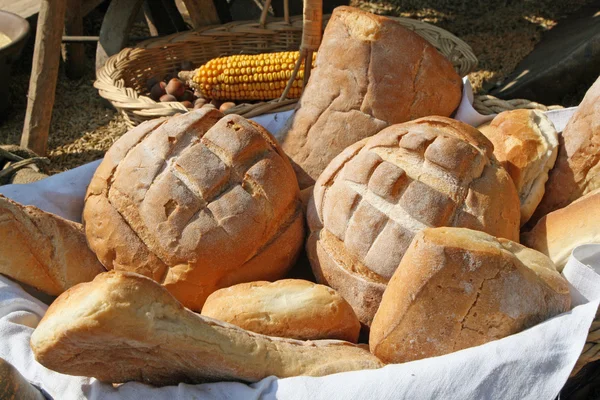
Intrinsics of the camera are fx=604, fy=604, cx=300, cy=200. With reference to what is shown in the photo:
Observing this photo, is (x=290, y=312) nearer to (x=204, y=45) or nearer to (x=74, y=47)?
(x=204, y=45)

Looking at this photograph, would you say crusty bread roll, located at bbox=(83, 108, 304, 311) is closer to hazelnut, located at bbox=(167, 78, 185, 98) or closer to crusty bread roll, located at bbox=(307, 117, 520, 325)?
crusty bread roll, located at bbox=(307, 117, 520, 325)

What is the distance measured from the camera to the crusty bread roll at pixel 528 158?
1.94m

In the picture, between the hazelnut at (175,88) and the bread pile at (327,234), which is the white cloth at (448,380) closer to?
the bread pile at (327,234)

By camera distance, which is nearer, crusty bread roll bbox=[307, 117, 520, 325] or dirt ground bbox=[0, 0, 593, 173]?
crusty bread roll bbox=[307, 117, 520, 325]

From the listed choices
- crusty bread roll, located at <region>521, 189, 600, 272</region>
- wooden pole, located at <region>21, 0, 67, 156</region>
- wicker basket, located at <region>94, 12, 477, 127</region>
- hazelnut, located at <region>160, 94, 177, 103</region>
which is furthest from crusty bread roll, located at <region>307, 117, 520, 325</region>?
wooden pole, located at <region>21, 0, 67, 156</region>

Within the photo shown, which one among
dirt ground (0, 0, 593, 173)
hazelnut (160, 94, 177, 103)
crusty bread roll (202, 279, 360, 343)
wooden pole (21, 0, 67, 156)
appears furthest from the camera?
dirt ground (0, 0, 593, 173)

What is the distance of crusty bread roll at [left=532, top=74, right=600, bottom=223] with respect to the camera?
6.32 feet

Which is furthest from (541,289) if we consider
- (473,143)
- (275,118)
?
(275,118)

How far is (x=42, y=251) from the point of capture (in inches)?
72.9

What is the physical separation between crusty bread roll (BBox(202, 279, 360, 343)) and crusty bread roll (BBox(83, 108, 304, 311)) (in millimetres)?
181

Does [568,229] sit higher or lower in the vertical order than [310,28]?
lower

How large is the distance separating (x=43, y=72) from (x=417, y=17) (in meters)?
3.47

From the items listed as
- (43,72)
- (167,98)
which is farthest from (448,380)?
(43,72)

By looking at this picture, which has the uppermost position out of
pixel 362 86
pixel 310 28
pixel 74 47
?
pixel 310 28
